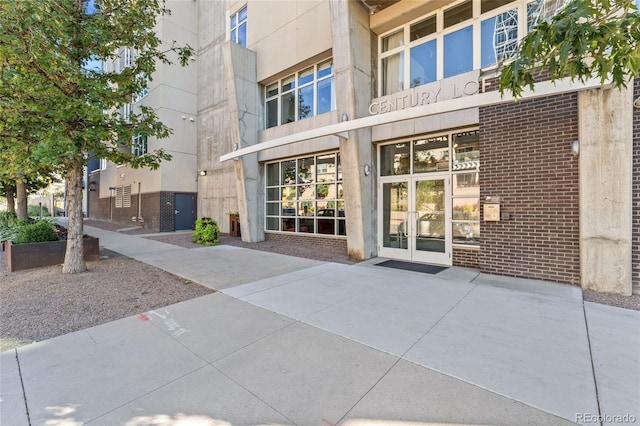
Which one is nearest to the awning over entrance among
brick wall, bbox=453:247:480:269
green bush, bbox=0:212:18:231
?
brick wall, bbox=453:247:480:269

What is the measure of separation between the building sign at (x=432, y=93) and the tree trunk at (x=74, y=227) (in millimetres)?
7768

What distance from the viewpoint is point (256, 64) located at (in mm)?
11992

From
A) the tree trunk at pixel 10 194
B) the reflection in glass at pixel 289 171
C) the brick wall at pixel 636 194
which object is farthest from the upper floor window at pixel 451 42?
the tree trunk at pixel 10 194

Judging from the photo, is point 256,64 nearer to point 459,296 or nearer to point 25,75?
point 25,75

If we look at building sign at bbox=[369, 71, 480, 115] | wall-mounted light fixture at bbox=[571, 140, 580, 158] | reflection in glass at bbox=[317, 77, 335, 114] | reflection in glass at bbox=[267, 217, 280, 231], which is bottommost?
reflection in glass at bbox=[267, 217, 280, 231]

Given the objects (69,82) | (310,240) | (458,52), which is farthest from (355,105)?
(69,82)

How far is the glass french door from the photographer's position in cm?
768

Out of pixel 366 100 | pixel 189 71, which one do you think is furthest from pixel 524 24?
pixel 189 71

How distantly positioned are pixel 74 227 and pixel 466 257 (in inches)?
371

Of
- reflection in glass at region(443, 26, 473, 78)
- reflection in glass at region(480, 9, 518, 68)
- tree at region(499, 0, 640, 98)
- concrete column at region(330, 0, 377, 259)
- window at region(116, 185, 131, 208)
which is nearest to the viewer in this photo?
tree at region(499, 0, 640, 98)

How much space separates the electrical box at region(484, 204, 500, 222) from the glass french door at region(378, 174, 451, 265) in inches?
40.0

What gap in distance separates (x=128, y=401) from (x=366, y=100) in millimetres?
A: 8381

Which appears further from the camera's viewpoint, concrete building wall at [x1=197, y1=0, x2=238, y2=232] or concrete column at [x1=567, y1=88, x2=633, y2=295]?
concrete building wall at [x1=197, y1=0, x2=238, y2=232]

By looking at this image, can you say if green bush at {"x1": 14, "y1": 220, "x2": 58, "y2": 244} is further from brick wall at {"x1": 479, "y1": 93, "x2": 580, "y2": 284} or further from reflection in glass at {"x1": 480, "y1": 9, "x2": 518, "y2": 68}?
Answer: reflection in glass at {"x1": 480, "y1": 9, "x2": 518, "y2": 68}
